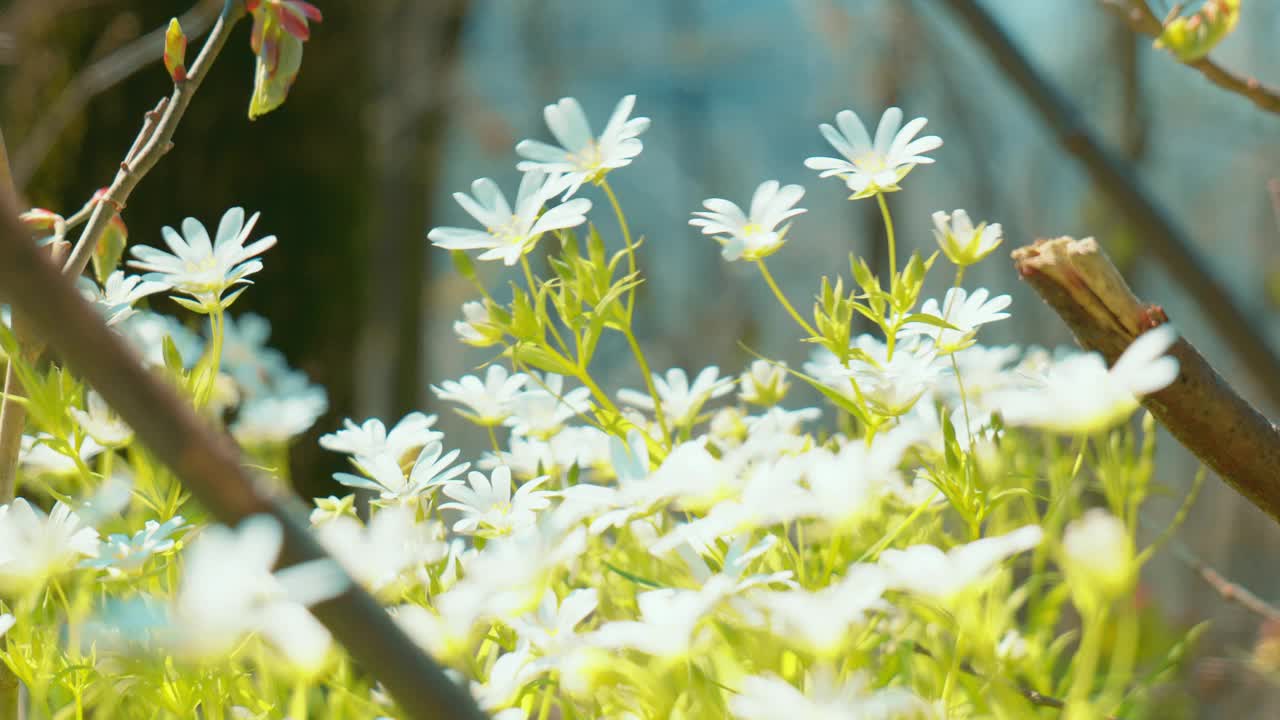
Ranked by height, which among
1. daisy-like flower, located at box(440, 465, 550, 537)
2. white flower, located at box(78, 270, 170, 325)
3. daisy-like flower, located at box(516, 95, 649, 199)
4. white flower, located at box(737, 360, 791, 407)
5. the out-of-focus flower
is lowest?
daisy-like flower, located at box(440, 465, 550, 537)

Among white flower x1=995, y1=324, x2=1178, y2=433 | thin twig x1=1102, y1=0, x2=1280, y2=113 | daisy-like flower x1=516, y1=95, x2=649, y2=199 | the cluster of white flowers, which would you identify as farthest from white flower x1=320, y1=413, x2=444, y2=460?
thin twig x1=1102, y1=0, x2=1280, y2=113

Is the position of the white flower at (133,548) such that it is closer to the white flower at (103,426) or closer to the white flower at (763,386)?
the white flower at (103,426)

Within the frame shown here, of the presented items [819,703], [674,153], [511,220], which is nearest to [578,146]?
[511,220]

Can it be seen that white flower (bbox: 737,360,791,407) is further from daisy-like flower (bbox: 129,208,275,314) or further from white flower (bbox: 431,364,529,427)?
daisy-like flower (bbox: 129,208,275,314)

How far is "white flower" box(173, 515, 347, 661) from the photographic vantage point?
6.3 inches

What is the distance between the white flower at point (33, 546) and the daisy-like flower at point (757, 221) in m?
0.24

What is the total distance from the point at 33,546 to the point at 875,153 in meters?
0.32

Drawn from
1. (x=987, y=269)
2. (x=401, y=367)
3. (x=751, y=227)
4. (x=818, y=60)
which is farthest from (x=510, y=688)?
(x=818, y=60)

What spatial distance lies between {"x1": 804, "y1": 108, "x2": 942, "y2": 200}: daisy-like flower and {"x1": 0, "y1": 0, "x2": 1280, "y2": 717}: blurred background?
0.17 feet

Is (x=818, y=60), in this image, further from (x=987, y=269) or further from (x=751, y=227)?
(x=751, y=227)

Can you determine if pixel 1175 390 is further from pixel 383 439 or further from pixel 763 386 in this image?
pixel 383 439

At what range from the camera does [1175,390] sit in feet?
1.14

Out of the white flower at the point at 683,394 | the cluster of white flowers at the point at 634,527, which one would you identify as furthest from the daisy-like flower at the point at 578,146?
the white flower at the point at 683,394

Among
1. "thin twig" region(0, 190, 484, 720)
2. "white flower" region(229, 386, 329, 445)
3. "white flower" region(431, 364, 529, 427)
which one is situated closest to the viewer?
"thin twig" region(0, 190, 484, 720)
